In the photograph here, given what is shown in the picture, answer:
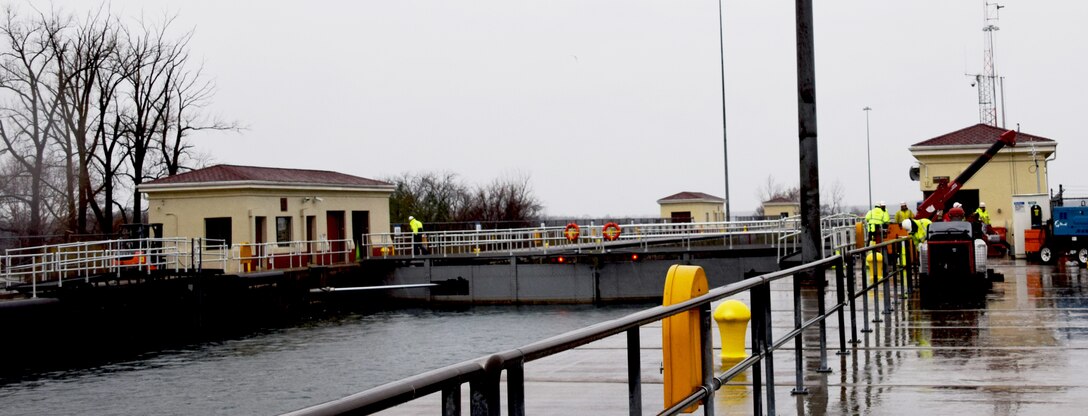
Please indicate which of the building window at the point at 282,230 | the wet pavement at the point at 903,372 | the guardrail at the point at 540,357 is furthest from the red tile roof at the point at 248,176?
the guardrail at the point at 540,357

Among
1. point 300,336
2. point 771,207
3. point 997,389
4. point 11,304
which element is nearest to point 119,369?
point 11,304

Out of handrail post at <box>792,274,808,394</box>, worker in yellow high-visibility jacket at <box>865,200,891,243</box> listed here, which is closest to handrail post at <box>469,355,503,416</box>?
handrail post at <box>792,274,808,394</box>

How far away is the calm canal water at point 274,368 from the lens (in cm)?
2287

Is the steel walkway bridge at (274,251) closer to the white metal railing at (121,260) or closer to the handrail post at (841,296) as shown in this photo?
the white metal railing at (121,260)

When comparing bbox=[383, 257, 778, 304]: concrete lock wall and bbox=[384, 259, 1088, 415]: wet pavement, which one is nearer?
bbox=[384, 259, 1088, 415]: wet pavement

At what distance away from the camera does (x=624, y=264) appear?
49.0m

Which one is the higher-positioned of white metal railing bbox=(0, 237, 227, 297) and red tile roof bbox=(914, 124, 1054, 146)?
red tile roof bbox=(914, 124, 1054, 146)

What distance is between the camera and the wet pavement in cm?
741

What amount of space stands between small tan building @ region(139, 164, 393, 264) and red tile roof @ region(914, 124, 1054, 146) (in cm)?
2643

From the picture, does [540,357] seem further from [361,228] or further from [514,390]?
[361,228]

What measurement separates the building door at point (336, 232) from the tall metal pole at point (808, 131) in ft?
136

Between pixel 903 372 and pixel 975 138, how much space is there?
35.9m

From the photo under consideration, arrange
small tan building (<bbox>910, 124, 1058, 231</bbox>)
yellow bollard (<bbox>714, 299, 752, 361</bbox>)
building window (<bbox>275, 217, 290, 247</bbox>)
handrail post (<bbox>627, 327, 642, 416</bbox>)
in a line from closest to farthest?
handrail post (<bbox>627, 327, 642, 416</bbox>) < yellow bollard (<bbox>714, 299, 752, 361</bbox>) < small tan building (<bbox>910, 124, 1058, 231</bbox>) < building window (<bbox>275, 217, 290, 247</bbox>)

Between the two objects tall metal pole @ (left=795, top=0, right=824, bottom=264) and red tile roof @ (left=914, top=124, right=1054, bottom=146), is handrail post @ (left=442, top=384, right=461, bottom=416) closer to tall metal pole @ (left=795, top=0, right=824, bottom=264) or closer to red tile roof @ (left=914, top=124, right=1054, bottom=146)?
tall metal pole @ (left=795, top=0, right=824, bottom=264)
